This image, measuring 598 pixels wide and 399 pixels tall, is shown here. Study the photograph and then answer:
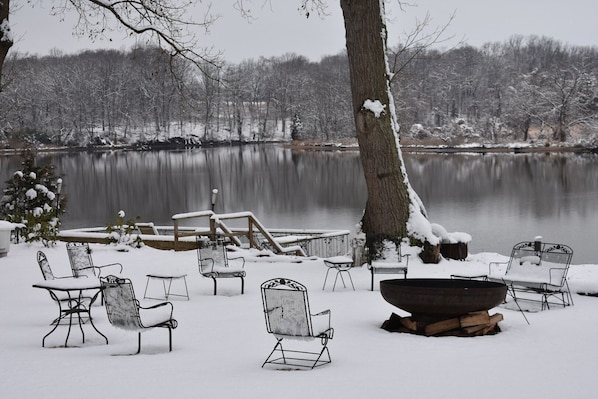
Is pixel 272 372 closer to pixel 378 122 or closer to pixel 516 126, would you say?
pixel 378 122

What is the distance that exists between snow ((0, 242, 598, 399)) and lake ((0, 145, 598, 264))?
10.4m

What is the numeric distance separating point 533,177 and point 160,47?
30.2 metres

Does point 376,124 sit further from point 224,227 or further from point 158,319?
point 158,319

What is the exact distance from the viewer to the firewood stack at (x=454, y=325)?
724 cm

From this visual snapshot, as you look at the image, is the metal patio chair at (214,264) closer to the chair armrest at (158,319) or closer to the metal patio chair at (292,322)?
the chair armrest at (158,319)

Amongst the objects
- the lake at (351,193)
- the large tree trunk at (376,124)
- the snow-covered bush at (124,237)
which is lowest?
the lake at (351,193)

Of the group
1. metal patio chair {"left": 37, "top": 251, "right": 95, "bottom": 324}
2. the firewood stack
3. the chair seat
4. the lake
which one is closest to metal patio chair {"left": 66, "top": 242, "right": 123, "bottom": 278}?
metal patio chair {"left": 37, "top": 251, "right": 95, "bottom": 324}

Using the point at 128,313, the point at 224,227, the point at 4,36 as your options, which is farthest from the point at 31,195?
the point at 128,313

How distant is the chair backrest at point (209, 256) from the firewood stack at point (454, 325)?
3678mm

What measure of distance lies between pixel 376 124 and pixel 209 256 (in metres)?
3.70

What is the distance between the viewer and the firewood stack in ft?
23.7

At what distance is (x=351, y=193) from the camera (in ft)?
120

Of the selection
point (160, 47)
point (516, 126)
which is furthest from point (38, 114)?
point (160, 47)

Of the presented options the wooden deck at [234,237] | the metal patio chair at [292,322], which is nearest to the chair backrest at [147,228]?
the wooden deck at [234,237]
